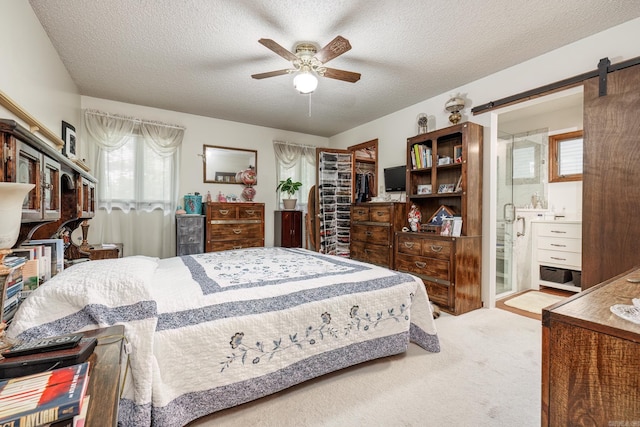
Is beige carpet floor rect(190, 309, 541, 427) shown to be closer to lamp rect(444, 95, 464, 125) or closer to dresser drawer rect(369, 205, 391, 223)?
dresser drawer rect(369, 205, 391, 223)

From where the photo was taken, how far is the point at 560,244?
381cm

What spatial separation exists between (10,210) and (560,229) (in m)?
5.10

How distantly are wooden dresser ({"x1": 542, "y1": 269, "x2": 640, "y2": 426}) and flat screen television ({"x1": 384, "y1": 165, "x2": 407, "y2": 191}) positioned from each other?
10.6ft

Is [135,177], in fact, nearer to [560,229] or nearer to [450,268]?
[450,268]

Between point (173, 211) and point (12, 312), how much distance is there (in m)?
3.30

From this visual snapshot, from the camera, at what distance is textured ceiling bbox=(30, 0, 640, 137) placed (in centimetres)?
209

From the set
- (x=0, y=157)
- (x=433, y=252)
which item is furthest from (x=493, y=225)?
(x=0, y=157)

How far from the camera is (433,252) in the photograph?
3.19 meters

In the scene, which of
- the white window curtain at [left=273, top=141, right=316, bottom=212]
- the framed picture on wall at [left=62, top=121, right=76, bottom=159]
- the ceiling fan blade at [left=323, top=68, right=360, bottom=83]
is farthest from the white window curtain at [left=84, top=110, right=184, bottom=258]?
the ceiling fan blade at [left=323, top=68, right=360, bottom=83]

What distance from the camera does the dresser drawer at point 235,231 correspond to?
4098 mm

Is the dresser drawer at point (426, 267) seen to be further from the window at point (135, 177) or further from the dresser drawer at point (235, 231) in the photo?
the window at point (135, 177)

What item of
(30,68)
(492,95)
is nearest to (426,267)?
(492,95)

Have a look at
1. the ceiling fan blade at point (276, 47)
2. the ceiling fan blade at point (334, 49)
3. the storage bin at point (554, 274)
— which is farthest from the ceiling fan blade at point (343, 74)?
the storage bin at point (554, 274)

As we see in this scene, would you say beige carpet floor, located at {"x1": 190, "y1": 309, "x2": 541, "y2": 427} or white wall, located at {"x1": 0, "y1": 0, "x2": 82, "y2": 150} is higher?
white wall, located at {"x1": 0, "y1": 0, "x2": 82, "y2": 150}
